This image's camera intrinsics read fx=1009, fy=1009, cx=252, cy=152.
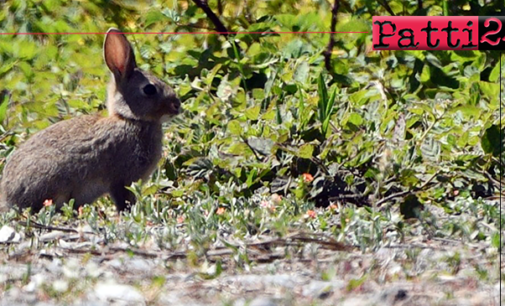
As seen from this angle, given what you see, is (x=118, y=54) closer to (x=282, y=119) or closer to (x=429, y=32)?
(x=282, y=119)

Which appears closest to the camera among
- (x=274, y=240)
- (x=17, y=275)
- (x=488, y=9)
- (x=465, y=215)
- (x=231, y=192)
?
(x=17, y=275)

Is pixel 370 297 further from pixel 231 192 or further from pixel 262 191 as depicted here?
pixel 262 191

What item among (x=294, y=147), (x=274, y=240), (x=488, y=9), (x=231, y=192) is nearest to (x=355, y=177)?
(x=294, y=147)

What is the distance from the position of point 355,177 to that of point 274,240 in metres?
1.59

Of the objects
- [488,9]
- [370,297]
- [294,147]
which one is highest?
[488,9]

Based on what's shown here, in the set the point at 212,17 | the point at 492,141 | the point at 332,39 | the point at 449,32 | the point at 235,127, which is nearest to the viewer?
the point at 492,141

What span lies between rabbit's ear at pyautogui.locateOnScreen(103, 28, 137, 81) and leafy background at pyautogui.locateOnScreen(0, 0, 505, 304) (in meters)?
0.52

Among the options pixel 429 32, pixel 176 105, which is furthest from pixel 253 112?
pixel 429 32

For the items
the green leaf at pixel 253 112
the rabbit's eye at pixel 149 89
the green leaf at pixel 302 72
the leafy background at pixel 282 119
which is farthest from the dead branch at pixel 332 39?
the rabbit's eye at pixel 149 89

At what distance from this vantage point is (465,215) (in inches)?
192

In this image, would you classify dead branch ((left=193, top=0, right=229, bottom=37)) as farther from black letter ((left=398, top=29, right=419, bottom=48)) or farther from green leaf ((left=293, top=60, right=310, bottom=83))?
black letter ((left=398, top=29, right=419, bottom=48))

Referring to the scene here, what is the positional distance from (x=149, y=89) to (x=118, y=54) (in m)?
0.29

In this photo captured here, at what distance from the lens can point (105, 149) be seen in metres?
6.06

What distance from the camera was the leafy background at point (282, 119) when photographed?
4793 millimetres
